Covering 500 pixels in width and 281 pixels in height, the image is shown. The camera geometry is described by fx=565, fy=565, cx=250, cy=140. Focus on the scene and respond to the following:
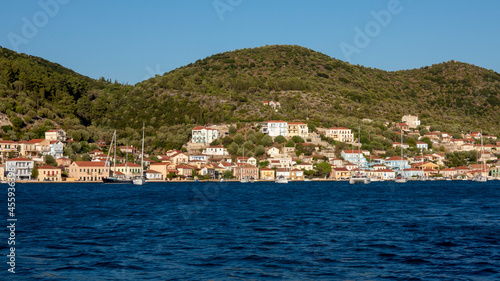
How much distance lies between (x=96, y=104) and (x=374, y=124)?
68479mm

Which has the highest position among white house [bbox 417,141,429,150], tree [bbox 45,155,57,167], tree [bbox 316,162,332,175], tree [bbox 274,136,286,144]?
tree [bbox 274,136,286,144]

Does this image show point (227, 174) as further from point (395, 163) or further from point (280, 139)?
point (395, 163)

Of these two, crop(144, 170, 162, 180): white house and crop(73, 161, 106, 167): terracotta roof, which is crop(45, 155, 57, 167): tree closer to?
crop(73, 161, 106, 167): terracotta roof

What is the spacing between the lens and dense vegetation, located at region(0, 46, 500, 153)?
388ft

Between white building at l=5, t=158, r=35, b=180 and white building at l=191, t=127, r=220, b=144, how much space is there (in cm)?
3611

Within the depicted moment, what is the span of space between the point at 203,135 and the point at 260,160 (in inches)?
618

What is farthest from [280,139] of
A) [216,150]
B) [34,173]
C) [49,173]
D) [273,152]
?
[34,173]

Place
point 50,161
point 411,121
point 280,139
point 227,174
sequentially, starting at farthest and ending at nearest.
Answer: point 411,121
point 280,139
point 227,174
point 50,161

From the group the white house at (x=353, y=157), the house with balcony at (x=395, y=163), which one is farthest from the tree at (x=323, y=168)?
the house with balcony at (x=395, y=163)

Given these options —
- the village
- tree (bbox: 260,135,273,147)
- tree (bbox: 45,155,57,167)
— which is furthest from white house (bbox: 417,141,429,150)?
tree (bbox: 45,155,57,167)

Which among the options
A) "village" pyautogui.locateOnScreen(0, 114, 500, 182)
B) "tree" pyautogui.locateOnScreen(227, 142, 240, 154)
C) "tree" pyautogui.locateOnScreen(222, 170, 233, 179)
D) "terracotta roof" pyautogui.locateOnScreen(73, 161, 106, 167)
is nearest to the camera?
"terracotta roof" pyautogui.locateOnScreen(73, 161, 106, 167)

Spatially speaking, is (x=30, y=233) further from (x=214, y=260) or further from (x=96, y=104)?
(x=96, y=104)

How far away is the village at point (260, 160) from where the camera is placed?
90.7 meters

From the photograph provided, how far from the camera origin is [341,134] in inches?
4764
